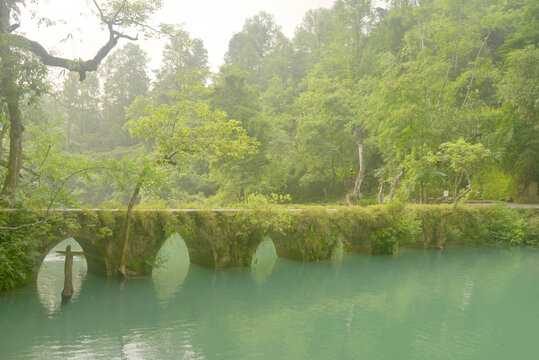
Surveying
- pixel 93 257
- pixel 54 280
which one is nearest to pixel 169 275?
pixel 93 257

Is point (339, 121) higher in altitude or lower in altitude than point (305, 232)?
higher

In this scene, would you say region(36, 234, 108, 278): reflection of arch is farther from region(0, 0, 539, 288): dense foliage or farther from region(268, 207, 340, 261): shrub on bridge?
region(268, 207, 340, 261): shrub on bridge

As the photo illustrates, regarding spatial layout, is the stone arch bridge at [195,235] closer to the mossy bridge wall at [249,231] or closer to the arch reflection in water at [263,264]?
the mossy bridge wall at [249,231]

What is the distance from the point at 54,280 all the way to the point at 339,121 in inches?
954

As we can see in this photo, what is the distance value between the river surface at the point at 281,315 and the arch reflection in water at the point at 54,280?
52 millimetres

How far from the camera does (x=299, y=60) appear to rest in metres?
52.6

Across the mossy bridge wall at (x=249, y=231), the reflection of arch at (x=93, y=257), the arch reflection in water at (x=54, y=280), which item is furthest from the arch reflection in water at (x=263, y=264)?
the arch reflection in water at (x=54, y=280)

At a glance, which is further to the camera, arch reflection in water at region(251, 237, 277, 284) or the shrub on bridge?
the shrub on bridge

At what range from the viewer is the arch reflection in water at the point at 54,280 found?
1119 cm

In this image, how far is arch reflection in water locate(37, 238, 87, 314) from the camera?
1119 centimetres

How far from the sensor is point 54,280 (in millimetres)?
14016

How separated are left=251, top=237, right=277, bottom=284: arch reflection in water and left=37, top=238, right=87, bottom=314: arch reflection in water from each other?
5.93 meters

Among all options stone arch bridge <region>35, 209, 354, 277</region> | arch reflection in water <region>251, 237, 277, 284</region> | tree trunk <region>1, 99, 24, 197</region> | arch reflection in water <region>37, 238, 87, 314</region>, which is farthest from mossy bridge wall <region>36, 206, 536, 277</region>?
tree trunk <region>1, 99, 24, 197</region>

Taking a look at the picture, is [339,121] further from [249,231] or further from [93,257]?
[93,257]
